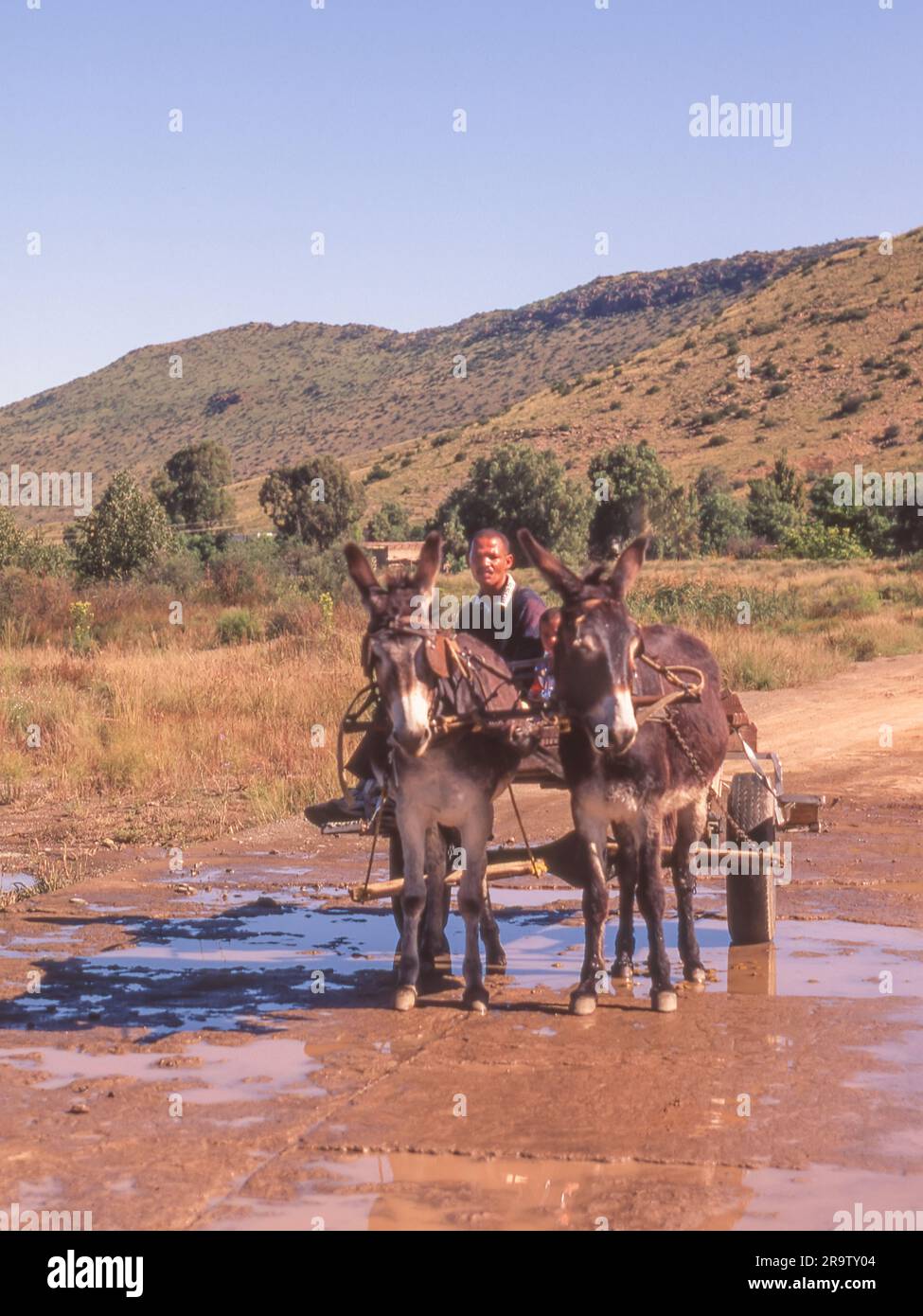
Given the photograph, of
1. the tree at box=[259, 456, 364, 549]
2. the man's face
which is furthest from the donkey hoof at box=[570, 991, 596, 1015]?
the tree at box=[259, 456, 364, 549]

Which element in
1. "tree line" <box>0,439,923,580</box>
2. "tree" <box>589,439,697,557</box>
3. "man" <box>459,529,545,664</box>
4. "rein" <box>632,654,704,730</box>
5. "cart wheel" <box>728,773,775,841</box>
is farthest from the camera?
"tree" <box>589,439,697,557</box>

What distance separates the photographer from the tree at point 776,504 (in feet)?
212

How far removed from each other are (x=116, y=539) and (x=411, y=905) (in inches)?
1171

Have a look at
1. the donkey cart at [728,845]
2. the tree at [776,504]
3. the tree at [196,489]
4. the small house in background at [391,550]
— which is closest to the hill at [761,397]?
the tree at [776,504]

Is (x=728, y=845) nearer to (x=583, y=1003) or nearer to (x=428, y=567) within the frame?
(x=583, y=1003)

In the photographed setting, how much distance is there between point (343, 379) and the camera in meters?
127

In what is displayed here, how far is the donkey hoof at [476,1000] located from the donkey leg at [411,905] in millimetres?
261

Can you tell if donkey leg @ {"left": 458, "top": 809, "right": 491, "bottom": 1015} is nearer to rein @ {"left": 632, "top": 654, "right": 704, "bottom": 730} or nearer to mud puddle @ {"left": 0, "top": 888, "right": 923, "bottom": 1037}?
mud puddle @ {"left": 0, "top": 888, "right": 923, "bottom": 1037}

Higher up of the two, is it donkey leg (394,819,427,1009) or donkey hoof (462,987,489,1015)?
donkey leg (394,819,427,1009)

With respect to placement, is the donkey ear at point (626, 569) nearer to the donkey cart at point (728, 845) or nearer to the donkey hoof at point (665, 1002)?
the donkey cart at point (728, 845)

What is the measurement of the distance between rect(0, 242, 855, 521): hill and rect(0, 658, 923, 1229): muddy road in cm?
9351

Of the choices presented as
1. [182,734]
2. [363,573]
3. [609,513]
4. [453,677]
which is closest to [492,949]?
[453,677]

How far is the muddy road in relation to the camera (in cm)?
541

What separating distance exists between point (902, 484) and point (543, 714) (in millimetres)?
57751
